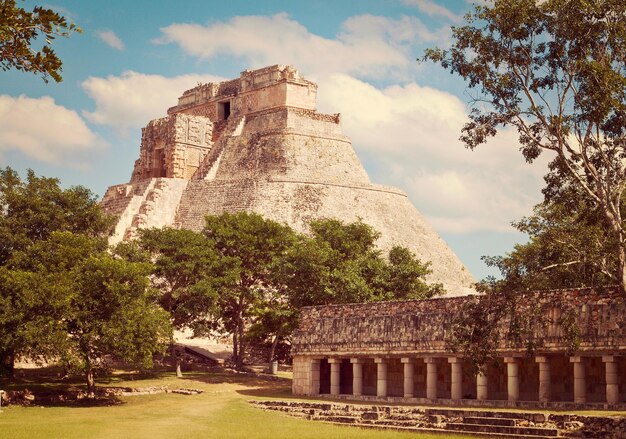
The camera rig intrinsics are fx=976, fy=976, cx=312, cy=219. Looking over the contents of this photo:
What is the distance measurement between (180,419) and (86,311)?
8.26m

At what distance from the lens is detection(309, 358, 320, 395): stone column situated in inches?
1475

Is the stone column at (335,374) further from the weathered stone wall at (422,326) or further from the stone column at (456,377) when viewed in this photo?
the stone column at (456,377)

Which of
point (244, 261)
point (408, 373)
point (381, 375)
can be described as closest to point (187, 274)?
point (244, 261)

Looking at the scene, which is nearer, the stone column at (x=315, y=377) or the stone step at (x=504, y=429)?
the stone step at (x=504, y=429)

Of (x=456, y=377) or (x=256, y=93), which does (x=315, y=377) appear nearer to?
(x=456, y=377)

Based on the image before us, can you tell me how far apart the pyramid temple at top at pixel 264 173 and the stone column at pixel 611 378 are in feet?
113

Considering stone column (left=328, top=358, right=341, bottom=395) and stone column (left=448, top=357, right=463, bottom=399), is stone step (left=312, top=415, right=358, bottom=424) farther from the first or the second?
stone column (left=328, top=358, right=341, bottom=395)

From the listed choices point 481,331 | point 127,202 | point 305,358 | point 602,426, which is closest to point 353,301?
point 305,358

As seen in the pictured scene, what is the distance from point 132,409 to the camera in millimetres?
34125

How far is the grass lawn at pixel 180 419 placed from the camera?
2623 centimetres

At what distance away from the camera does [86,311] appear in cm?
3709

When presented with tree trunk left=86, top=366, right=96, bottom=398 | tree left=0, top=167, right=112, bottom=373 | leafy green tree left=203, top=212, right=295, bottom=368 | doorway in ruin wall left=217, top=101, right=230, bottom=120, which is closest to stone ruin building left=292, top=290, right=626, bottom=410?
tree trunk left=86, top=366, right=96, bottom=398

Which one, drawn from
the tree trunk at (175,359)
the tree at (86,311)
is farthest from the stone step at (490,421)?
the tree trunk at (175,359)

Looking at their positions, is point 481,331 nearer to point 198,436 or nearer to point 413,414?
point 413,414
